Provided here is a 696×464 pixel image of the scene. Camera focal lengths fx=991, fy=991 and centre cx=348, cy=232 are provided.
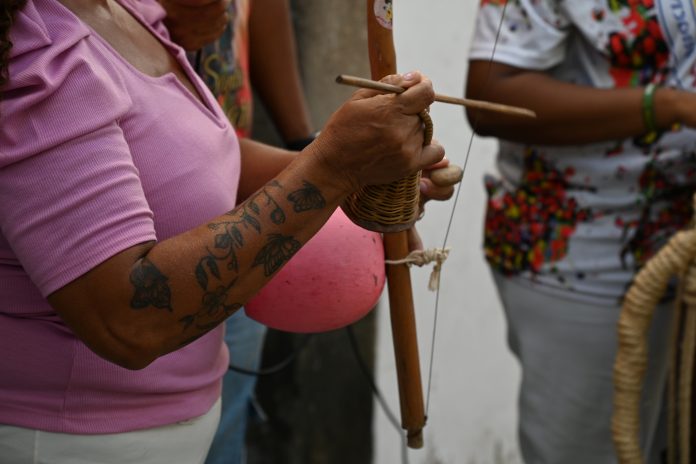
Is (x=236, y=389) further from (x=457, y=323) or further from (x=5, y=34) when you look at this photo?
(x=5, y=34)

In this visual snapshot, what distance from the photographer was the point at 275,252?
3.94 ft

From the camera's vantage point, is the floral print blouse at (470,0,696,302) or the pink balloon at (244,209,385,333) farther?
the floral print blouse at (470,0,696,302)

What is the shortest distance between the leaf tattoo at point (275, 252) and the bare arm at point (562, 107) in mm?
882

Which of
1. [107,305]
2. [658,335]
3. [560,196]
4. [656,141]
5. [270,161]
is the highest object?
[107,305]

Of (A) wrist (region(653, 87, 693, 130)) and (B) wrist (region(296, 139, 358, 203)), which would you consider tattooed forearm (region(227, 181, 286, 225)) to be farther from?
(A) wrist (region(653, 87, 693, 130))

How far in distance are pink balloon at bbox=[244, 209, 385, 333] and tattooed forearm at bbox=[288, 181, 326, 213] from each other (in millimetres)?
306

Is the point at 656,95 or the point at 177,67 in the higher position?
the point at 177,67

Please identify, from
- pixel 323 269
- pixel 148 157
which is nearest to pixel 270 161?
pixel 323 269

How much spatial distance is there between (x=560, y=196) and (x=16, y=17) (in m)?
1.34

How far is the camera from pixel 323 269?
1498mm

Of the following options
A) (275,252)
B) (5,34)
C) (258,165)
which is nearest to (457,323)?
(258,165)

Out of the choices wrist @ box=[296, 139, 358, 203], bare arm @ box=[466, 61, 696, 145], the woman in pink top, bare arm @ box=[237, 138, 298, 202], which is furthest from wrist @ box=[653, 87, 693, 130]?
wrist @ box=[296, 139, 358, 203]

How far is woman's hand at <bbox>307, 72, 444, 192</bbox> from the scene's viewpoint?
3.80 feet

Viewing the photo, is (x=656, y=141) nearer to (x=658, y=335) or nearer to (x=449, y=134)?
(x=658, y=335)
